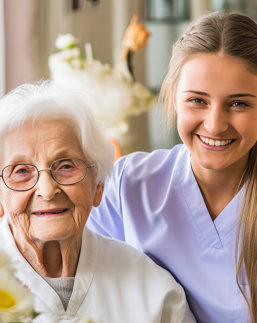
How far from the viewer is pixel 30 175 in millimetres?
1514

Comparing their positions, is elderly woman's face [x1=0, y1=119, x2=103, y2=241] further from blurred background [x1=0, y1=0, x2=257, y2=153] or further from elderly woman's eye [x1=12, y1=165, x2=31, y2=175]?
blurred background [x1=0, y1=0, x2=257, y2=153]

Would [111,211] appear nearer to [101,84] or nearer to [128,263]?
[128,263]

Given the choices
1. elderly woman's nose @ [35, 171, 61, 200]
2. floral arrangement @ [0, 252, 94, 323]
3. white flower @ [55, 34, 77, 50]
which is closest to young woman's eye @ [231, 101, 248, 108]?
elderly woman's nose @ [35, 171, 61, 200]

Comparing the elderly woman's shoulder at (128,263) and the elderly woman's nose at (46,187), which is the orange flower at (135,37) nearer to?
the elderly woman's shoulder at (128,263)

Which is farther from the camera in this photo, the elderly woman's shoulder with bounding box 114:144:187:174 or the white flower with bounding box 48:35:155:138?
the white flower with bounding box 48:35:155:138

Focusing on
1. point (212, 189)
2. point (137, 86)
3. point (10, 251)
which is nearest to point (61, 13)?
point (137, 86)

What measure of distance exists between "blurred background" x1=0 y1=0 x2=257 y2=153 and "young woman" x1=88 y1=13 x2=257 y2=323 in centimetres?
67

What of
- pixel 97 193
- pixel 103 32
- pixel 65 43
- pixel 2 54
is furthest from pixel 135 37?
pixel 97 193

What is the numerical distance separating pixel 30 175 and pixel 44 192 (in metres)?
0.06

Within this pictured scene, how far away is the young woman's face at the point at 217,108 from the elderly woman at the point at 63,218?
0.89 ft

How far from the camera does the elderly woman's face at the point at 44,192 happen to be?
149cm

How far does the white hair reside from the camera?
1520mm

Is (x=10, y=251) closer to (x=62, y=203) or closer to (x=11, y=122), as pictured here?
(x=62, y=203)

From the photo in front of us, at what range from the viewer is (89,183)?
5.21 ft
